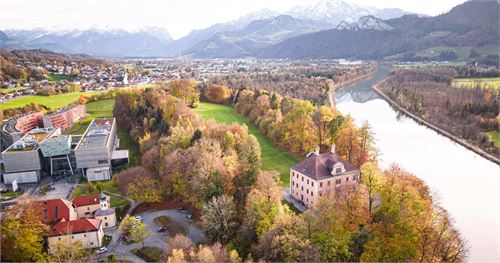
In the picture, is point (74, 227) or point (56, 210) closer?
point (74, 227)

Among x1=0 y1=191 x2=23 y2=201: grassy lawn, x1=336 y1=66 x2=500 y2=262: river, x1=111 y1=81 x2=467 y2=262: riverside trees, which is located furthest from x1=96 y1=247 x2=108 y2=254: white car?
x1=336 y1=66 x2=500 y2=262: river

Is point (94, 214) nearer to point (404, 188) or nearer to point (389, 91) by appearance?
point (404, 188)

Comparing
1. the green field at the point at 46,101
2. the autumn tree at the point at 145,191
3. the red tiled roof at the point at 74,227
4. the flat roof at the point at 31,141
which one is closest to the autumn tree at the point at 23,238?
the red tiled roof at the point at 74,227

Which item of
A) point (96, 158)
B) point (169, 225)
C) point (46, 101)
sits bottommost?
point (169, 225)

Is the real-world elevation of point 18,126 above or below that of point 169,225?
above

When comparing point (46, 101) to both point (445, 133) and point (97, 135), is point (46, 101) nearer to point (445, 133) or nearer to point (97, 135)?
point (97, 135)

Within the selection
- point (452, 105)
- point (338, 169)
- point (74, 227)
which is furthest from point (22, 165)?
point (452, 105)
